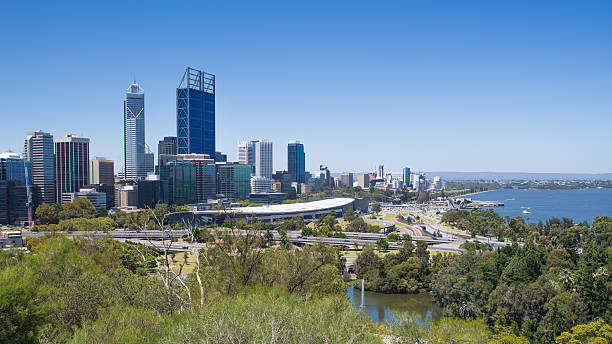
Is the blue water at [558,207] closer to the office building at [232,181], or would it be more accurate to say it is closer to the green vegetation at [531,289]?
the office building at [232,181]

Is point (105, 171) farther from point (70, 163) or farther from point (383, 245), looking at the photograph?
point (383, 245)

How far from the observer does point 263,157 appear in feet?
396

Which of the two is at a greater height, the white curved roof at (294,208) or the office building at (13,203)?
the office building at (13,203)

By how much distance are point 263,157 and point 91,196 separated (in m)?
66.6

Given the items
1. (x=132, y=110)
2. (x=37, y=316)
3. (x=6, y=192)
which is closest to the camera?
(x=37, y=316)

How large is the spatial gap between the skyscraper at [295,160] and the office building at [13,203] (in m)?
64.2

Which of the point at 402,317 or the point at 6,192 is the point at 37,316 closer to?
the point at 402,317

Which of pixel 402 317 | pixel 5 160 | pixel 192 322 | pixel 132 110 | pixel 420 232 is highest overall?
pixel 132 110

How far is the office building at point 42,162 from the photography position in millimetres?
54094

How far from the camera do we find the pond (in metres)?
21.3

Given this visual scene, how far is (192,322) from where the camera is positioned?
777 centimetres

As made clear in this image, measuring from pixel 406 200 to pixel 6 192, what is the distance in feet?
242

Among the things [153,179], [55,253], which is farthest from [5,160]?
[55,253]

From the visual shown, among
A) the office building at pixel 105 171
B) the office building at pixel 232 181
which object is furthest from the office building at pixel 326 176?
the office building at pixel 105 171
